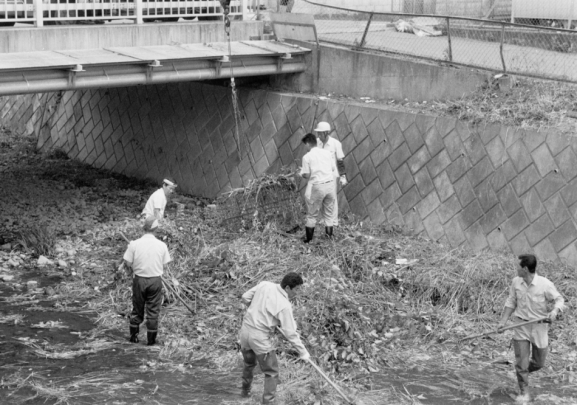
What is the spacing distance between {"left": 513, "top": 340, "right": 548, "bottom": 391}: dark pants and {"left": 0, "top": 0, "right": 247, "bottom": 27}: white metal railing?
9.25 metres

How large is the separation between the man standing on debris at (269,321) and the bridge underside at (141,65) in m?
6.08

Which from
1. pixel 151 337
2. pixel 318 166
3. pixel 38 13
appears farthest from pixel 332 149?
pixel 38 13

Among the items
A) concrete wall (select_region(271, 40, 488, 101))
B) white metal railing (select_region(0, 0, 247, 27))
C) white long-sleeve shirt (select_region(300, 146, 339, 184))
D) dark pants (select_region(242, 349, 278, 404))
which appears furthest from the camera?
concrete wall (select_region(271, 40, 488, 101))

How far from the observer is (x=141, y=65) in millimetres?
14906

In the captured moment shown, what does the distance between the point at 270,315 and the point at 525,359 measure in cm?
288

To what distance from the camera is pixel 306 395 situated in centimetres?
980

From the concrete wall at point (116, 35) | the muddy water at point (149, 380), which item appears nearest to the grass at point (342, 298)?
the muddy water at point (149, 380)

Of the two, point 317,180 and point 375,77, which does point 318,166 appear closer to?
point 317,180

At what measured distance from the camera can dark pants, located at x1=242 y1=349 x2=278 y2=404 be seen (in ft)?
30.4

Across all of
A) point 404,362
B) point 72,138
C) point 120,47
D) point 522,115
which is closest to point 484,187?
point 522,115

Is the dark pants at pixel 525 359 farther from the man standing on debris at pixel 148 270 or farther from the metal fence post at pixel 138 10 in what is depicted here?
the metal fence post at pixel 138 10

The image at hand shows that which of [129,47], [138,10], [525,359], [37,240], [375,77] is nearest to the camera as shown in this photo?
[525,359]

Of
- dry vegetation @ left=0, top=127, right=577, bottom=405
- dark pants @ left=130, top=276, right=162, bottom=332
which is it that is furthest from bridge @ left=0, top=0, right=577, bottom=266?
dark pants @ left=130, top=276, right=162, bottom=332

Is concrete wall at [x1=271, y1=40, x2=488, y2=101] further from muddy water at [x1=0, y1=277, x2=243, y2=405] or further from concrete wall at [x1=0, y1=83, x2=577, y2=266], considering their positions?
muddy water at [x1=0, y1=277, x2=243, y2=405]
